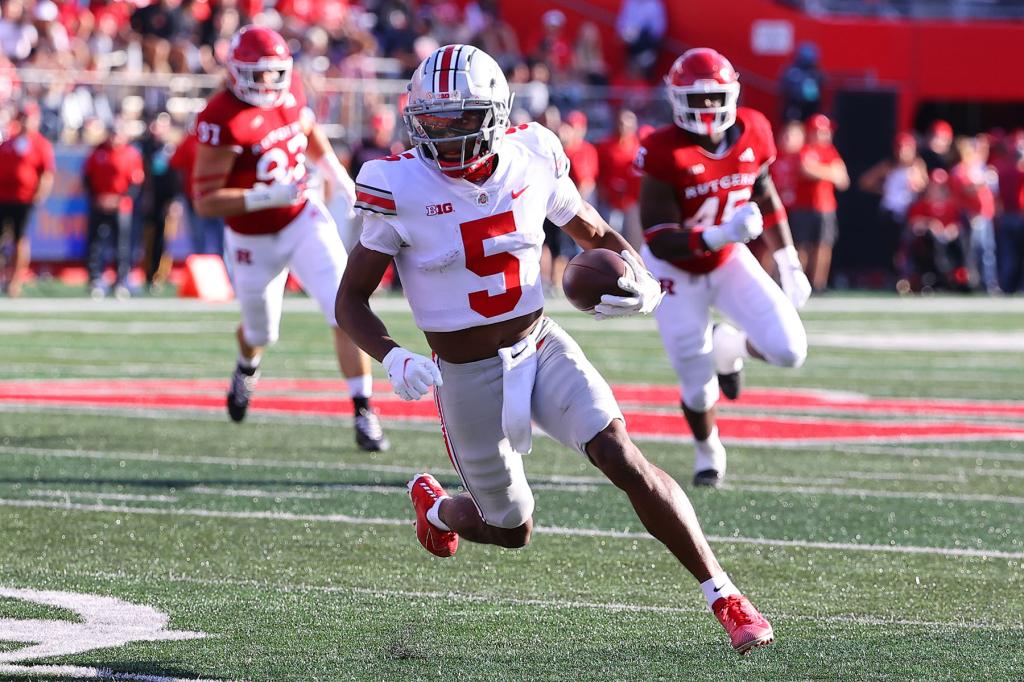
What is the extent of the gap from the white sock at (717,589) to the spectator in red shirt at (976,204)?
55.3ft

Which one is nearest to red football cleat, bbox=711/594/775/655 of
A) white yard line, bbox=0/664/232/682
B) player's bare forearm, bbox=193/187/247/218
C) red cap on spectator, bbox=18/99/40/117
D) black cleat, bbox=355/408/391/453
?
white yard line, bbox=0/664/232/682

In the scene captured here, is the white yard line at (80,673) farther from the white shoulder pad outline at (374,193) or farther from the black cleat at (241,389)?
the black cleat at (241,389)

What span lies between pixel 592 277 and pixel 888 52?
19.1 metres

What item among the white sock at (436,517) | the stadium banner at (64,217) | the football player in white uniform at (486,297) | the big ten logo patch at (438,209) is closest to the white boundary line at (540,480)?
the white sock at (436,517)

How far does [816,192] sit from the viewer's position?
18.8m

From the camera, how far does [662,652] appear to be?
4207 mm

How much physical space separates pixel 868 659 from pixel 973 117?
2057 centimetres

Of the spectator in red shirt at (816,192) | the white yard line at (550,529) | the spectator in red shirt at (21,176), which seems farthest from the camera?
the spectator in red shirt at (816,192)

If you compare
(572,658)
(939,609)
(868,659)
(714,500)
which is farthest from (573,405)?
(714,500)

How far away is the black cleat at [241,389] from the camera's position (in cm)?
833

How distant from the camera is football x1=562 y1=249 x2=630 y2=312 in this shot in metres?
4.40

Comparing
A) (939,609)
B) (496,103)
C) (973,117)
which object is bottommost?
(973,117)

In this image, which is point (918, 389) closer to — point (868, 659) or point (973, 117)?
point (868, 659)

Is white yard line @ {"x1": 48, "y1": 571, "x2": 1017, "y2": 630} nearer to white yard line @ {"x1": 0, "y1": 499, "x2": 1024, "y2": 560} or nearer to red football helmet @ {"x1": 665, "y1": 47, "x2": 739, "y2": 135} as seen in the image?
white yard line @ {"x1": 0, "y1": 499, "x2": 1024, "y2": 560}
